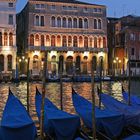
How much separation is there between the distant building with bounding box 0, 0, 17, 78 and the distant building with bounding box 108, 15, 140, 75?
428 inches

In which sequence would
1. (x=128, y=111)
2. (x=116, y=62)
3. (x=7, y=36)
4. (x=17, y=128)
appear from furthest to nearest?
(x=116, y=62), (x=7, y=36), (x=128, y=111), (x=17, y=128)

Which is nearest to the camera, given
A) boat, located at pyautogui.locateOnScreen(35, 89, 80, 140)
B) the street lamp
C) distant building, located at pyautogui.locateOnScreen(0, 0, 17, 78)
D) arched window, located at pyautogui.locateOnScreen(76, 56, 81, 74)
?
boat, located at pyautogui.locateOnScreen(35, 89, 80, 140)

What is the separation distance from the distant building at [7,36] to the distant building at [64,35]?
194cm

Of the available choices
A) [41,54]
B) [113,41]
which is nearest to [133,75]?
[113,41]

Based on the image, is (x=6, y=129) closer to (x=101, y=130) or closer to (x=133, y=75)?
(x=101, y=130)

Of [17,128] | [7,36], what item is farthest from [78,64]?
[17,128]

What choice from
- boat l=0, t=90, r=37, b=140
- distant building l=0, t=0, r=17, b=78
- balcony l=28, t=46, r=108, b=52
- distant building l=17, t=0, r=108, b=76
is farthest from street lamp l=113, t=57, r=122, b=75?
boat l=0, t=90, r=37, b=140

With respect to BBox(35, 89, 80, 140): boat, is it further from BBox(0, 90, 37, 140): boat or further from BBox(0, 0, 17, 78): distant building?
BBox(0, 0, 17, 78): distant building

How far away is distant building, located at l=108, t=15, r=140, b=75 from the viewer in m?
40.9

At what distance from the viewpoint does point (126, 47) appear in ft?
135

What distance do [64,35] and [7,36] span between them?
616 cm

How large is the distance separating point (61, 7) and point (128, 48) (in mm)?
8195

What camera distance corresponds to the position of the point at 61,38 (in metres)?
40.1

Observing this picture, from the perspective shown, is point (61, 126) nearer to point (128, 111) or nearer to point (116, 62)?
point (128, 111)
